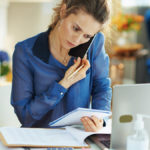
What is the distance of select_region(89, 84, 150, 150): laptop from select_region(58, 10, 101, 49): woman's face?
35 cm

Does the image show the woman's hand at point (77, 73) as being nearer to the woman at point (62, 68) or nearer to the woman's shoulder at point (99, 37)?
the woman at point (62, 68)

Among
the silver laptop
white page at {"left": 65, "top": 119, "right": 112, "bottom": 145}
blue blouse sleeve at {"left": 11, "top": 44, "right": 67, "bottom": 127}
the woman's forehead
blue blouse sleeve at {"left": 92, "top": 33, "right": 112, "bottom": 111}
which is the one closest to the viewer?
the silver laptop

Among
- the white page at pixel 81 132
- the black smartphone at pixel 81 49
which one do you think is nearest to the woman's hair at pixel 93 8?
the black smartphone at pixel 81 49

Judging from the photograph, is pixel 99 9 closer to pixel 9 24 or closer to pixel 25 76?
pixel 25 76

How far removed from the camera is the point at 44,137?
1131 mm

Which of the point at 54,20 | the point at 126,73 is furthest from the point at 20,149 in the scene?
the point at 126,73

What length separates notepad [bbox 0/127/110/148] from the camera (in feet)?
3.46

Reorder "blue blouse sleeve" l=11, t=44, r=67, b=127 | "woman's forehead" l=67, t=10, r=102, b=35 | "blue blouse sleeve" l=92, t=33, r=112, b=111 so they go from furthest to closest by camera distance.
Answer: "blue blouse sleeve" l=92, t=33, r=112, b=111
"blue blouse sleeve" l=11, t=44, r=67, b=127
"woman's forehead" l=67, t=10, r=102, b=35

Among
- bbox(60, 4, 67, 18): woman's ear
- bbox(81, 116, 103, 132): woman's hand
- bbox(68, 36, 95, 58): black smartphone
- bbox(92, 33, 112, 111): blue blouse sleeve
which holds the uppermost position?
bbox(60, 4, 67, 18): woman's ear

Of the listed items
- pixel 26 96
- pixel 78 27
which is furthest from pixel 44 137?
pixel 78 27

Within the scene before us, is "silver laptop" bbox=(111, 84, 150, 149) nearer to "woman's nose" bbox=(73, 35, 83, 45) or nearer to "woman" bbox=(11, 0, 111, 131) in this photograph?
"woman" bbox=(11, 0, 111, 131)

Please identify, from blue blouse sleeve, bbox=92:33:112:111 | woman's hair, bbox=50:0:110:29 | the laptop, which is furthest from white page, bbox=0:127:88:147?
woman's hair, bbox=50:0:110:29

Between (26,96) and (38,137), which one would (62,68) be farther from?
(38,137)

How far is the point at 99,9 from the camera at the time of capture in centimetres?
128
